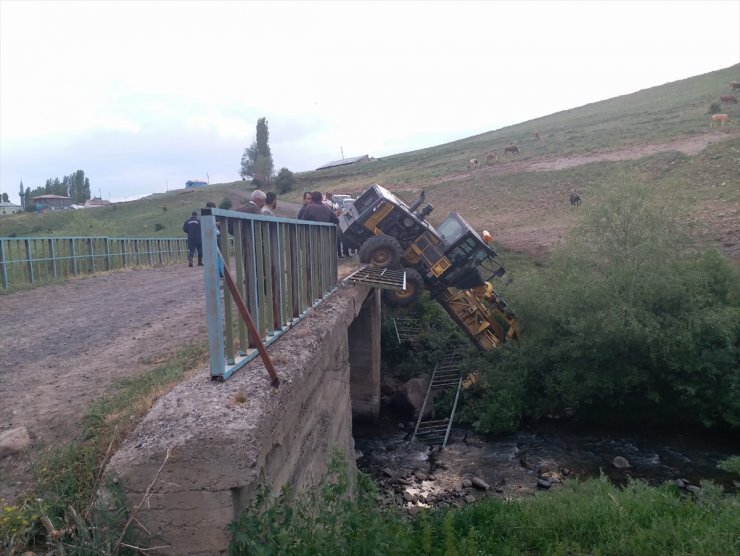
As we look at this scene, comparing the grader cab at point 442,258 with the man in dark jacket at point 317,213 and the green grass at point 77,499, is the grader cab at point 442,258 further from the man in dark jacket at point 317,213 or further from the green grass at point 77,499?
the green grass at point 77,499

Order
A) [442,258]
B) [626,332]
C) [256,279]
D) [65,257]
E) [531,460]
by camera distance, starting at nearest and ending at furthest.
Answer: [256,279] < [531,460] < [626,332] < [442,258] < [65,257]

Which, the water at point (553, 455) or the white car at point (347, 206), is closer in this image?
the water at point (553, 455)

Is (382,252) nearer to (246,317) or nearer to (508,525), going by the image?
(508,525)

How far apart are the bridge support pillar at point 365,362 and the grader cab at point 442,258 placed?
3.04ft

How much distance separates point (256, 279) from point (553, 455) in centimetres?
879

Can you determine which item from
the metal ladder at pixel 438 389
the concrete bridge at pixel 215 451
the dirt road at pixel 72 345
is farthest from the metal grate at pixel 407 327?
the concrete bridge at pixel 215 451

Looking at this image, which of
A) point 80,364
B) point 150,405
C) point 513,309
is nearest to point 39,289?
point 80,364

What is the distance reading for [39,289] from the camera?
15836 millimetres

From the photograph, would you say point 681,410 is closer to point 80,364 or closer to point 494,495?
point 494,495

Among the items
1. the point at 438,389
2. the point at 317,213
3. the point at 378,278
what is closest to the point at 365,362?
the point at 438,389

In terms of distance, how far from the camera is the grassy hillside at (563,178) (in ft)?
73.8

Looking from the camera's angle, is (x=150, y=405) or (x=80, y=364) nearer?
(x=150, y=405)

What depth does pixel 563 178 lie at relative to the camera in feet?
108

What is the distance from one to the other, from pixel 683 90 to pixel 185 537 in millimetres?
70092
